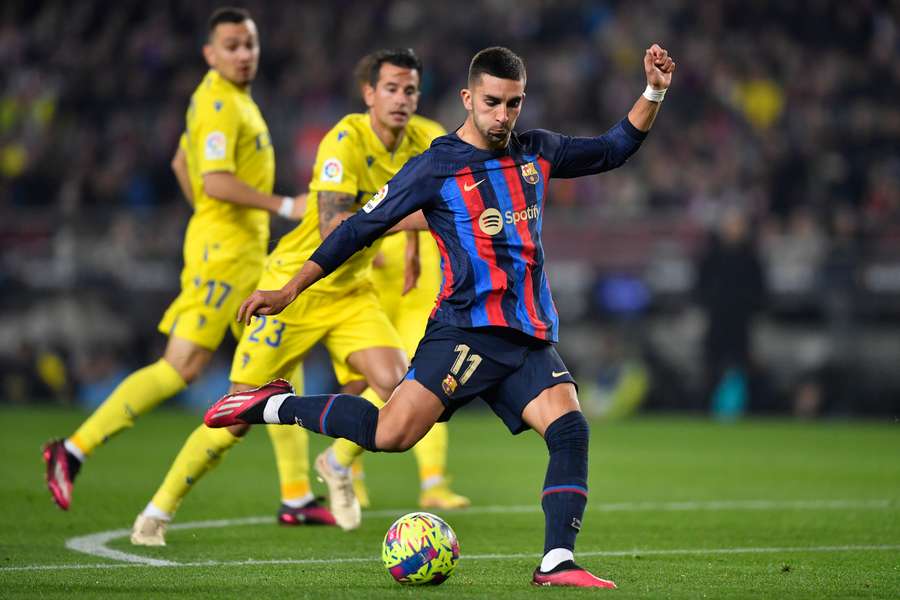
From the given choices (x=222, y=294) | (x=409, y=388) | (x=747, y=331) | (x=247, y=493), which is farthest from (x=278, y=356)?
(x=747, y=331)

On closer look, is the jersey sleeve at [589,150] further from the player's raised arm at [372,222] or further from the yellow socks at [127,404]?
the yellow socks at [127,404]

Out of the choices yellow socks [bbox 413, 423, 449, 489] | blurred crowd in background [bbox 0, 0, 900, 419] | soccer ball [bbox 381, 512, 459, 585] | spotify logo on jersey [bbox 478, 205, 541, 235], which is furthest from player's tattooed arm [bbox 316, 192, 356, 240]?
blurred crowd in background [bbox 0, 0, 900, 419]

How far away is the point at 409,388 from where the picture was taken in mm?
5973

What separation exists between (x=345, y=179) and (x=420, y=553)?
241 cm

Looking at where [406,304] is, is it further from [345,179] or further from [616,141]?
[616,141]

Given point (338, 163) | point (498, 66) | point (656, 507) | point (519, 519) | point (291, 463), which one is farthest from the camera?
point (656, 507)

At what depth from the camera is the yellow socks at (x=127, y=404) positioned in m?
8.12

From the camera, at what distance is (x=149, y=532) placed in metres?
7.37

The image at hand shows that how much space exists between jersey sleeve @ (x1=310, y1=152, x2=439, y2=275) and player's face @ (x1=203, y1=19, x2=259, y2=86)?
281 centimetres

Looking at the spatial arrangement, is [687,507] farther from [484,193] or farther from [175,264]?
[175,264]

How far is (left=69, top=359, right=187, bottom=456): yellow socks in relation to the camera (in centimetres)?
812

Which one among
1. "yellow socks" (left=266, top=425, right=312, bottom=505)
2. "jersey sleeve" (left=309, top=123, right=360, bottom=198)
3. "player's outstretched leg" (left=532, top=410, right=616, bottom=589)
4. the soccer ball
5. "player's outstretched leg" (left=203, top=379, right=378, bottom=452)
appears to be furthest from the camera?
"yellow socks" (left=266, top=425, right=312, bottom=505)

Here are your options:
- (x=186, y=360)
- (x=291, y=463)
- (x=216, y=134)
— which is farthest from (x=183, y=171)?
(x=291, y=463)

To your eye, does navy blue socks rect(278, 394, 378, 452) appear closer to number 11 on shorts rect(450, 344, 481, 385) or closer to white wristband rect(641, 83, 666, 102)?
number 11 on shorts rect(450, 344, 481, 385)
